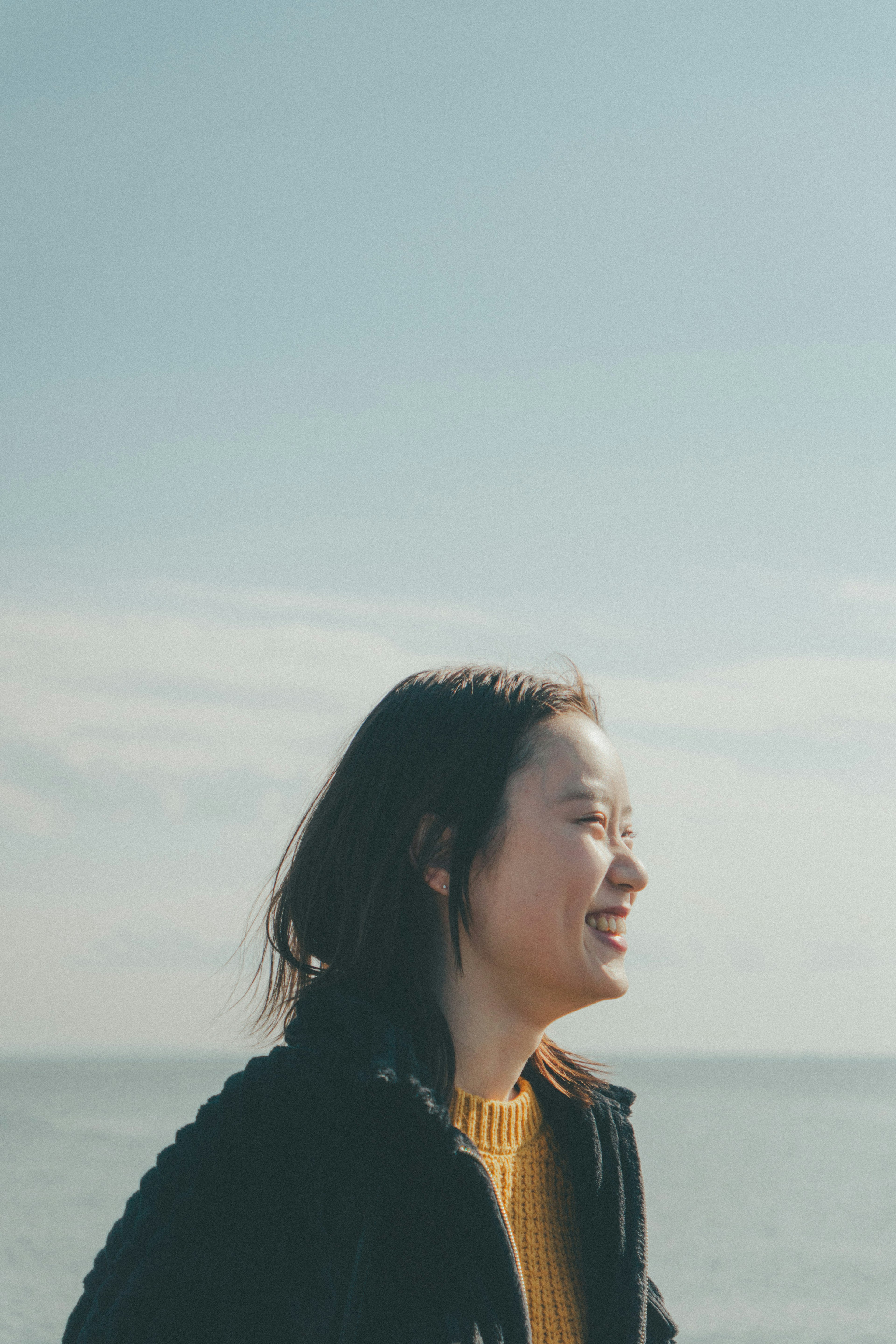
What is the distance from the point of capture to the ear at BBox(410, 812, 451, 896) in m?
2.37

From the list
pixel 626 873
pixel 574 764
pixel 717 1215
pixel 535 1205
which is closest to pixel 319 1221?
pixel 535 1205

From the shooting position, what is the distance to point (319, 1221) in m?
1.94

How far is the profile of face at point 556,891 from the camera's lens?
225 centimetres

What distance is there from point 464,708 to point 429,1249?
2.97 feet

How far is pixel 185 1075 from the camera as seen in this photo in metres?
193

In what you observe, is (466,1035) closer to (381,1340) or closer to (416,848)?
(416,848)

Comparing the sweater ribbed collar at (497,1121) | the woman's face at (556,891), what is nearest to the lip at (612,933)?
the woman's face at (556,891)

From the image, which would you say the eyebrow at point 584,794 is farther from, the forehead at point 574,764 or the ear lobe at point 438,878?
the ear lobe at point 438,878

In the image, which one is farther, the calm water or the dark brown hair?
the calm water

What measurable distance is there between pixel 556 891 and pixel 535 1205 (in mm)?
623

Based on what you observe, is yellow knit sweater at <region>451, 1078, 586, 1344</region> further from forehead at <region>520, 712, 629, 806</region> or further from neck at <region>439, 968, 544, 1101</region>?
forehead at <region>520, 712, 629, 806</region>

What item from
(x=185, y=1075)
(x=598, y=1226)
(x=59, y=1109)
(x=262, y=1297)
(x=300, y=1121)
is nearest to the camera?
(x=262, y=1297)

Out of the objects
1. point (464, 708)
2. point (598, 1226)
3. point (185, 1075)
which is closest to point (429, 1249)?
point (598, 1226)

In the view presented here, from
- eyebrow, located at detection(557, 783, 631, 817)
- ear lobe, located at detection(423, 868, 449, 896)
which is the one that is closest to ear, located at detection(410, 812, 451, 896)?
ear lobe, located at detection(423, 868, 449, 896)
